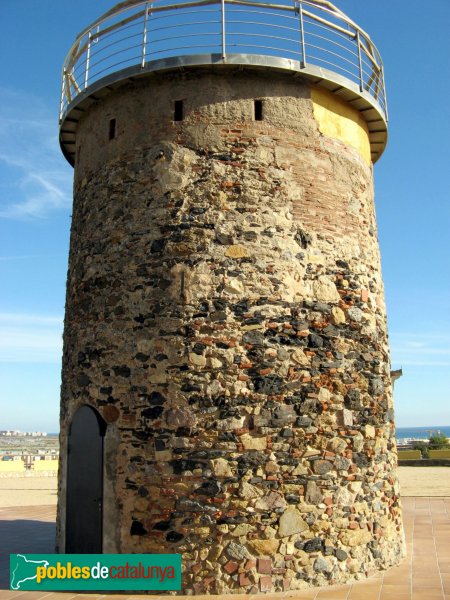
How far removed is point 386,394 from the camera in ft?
24.9

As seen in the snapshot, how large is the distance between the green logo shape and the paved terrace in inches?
6.3

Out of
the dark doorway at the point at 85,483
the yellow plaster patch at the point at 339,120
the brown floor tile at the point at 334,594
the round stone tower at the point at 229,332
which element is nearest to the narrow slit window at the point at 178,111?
the round stone tower at the point at 229,332

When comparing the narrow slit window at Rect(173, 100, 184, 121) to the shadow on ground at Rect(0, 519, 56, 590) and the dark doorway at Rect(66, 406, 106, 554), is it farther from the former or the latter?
the shadow on ground at Rect(0, 519, 56, 590)

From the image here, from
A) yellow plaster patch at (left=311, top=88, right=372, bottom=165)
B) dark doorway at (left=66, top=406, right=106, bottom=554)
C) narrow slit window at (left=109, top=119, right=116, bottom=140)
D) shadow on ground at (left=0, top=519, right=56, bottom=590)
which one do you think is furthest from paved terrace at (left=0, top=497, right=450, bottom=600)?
narrow slit window at (left=109, top=119, right=116, bottom=140)

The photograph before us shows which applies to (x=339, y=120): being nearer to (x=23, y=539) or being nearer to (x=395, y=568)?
(x=395, y=568)

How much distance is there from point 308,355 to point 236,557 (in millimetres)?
2339

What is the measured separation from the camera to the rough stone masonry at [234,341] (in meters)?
6.23

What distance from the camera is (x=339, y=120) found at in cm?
779

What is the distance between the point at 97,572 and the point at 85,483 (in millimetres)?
1025

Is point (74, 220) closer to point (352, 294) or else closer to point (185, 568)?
point (352, 294)

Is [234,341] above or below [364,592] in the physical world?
above

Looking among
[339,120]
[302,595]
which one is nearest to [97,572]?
[302,595]

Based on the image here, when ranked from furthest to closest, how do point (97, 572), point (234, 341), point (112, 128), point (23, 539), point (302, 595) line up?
point (23, 539) < point (112, 128) < point (234, 341) < point (97, 572) < point (302, 595)

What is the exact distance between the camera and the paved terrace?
589 cm
